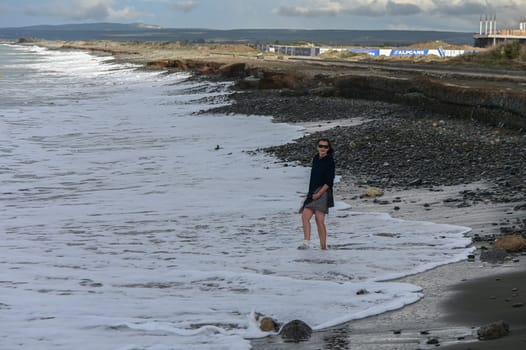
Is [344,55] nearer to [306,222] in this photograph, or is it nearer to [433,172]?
[433,172]

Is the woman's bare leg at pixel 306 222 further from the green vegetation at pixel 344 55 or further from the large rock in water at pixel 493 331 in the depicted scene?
the green vegetation at pixel 344 55

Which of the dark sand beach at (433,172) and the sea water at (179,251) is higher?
the dark sand beach at (433,172)

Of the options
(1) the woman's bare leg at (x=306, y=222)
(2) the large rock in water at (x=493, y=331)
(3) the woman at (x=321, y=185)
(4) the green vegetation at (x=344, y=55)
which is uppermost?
(4) the green vegetation at (x=344, y=55)

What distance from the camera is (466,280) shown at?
300 inches

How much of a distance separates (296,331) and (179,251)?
3482 millimetres

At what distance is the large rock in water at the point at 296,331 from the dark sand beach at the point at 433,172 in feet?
0.32

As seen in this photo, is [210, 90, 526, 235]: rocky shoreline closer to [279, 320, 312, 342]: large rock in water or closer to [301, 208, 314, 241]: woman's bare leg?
[301, 208, 314, 241]: woman's bare leg

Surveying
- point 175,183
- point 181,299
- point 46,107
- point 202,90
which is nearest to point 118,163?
point 175,183

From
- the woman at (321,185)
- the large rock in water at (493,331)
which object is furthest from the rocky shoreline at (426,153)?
the large rock in water at (493,331)

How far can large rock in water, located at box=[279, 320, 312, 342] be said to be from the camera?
624cm

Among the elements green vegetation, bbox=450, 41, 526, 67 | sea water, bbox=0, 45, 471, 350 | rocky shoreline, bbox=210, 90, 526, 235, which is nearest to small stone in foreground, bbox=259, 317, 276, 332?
sea water, bbox=0, 45, 471, 350

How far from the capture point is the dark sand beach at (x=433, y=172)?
6.29m

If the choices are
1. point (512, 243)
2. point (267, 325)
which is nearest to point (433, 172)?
point (512, 243)

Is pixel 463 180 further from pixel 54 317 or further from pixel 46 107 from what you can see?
pixel 46 107
